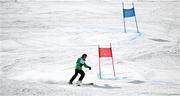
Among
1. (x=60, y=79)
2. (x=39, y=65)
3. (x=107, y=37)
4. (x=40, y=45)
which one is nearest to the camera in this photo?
(x=60, y=79)

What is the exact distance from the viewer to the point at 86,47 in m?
23.7

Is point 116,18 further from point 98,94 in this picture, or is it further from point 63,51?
point 98,94

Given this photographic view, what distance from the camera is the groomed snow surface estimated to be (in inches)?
569

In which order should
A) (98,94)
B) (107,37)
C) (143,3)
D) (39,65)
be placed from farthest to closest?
(143,3) < (107,37) < (39,65) < (98,94)

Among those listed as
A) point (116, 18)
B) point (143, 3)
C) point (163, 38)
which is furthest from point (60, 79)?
point (143, 3)

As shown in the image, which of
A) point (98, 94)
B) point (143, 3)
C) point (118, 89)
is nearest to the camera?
point (98, 94)

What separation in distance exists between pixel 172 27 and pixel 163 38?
16.6 ft

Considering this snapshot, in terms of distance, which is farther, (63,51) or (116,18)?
(116,18)

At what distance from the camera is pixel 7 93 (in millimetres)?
12078

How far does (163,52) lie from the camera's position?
2212cm

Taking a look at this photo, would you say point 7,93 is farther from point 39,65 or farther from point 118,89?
point 39,65

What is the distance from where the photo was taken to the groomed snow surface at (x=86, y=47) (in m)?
14.5

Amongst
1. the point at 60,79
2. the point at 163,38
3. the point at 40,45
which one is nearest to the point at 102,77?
the point at 60,79

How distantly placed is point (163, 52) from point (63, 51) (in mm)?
5129
